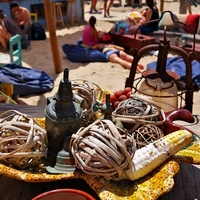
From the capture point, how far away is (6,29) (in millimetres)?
8047

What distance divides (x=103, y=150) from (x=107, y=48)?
20.5 feet

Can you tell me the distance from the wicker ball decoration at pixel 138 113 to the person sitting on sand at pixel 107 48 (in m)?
5.00

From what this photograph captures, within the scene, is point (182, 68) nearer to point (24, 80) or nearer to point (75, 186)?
point (24, 80)

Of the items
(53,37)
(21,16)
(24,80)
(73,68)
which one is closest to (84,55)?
(73,68)

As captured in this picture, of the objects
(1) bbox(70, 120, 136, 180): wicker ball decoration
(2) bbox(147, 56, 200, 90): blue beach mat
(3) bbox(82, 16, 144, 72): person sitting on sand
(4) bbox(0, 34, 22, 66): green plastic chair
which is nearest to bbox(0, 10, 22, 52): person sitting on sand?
(4) bbox(0, 34, 22, 66): green plastic chair

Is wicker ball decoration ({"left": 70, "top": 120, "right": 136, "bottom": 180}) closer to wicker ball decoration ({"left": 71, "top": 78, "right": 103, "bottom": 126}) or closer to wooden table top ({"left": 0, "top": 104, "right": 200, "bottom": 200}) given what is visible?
wooden table top ({"left": 0, "top": 104, "right": 200, "bottom": 200})

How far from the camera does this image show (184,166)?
1.82m

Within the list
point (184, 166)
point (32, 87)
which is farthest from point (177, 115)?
point (32, 87)

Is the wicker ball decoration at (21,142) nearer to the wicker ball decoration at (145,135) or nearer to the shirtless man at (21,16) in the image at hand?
the wicker ball decoration at (145,135)

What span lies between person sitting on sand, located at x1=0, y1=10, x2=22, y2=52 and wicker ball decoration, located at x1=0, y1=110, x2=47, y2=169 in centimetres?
674

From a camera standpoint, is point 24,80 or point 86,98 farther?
point 24,80

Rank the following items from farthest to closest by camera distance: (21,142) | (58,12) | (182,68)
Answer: (58,12), (182,68), (21,142)

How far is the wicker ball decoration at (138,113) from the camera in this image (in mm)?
1624

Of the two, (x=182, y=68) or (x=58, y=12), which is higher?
(x=58, y=12)
